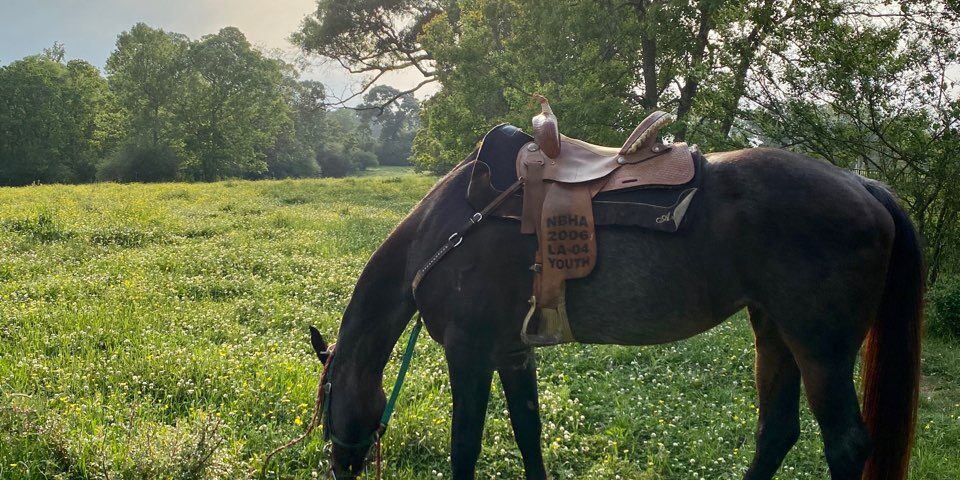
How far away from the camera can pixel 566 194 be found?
2.96 meters

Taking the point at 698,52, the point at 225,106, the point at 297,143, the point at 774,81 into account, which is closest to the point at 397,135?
the point at 297,143

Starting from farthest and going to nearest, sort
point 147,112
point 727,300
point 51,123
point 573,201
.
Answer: point 147,112
point 51,123
point 573,201
point 727,300

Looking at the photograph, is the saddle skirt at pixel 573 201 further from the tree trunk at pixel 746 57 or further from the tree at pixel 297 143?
the tree at pixel 297 143

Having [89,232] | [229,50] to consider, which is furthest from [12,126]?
[89,232]

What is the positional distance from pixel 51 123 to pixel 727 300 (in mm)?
52001

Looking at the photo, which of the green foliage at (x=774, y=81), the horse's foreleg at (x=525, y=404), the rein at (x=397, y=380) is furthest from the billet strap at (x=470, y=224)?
the green foliage at (x=774, y=81)

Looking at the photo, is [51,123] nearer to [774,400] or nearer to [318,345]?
[318,345]

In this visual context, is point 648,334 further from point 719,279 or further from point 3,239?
point 3,239

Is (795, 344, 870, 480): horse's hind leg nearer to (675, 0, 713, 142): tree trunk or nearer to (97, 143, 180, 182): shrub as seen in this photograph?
(675, 0, 713, 142): tree trunk

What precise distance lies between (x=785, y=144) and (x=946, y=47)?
2.08 m

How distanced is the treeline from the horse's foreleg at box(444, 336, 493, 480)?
3872 cm

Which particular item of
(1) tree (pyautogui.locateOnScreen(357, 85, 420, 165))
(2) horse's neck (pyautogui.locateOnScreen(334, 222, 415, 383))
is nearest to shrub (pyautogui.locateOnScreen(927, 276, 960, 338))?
(2) horse's neck (pyautogui.locateOnScreen(334, 222, 415, 383))

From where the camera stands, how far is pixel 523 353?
3.37 meters

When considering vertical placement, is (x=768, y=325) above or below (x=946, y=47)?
below
